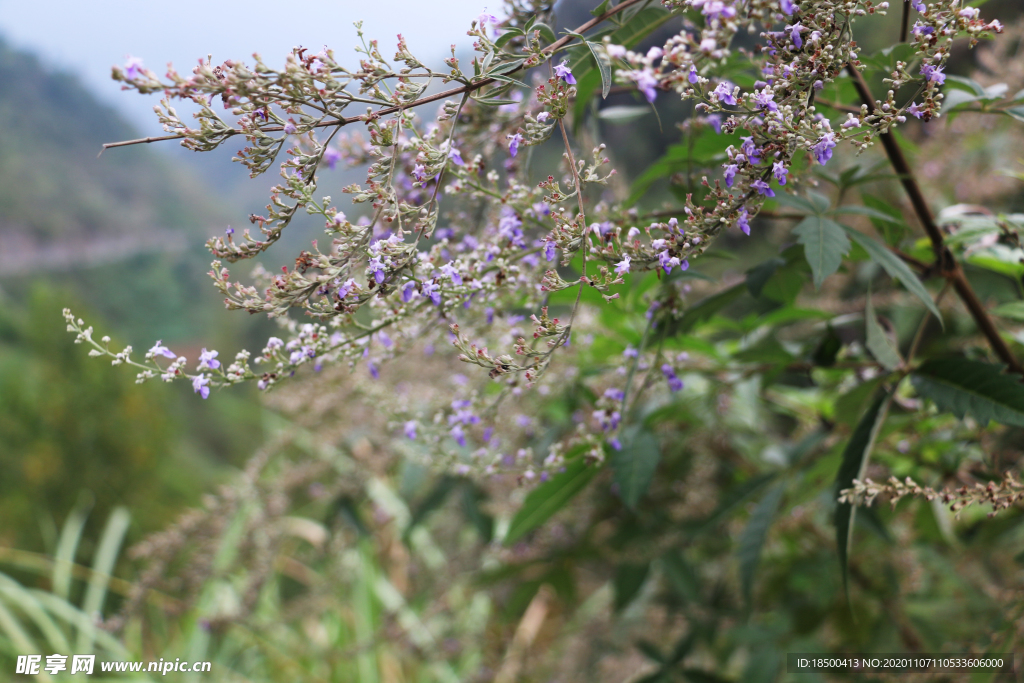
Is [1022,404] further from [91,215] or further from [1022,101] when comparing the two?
[91,215]

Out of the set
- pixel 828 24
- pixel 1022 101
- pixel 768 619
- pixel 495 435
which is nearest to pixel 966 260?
pixel 1022 101

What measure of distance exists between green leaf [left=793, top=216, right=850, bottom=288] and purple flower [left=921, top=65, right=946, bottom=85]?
8.1 inches

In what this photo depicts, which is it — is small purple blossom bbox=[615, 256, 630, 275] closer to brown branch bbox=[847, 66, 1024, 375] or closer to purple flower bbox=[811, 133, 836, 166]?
purple flower bbox=[811, 133, 836, 166]

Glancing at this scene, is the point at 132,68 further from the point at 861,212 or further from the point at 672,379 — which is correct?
the point at 861,212

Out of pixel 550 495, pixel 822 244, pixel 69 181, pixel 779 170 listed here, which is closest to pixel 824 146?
pixel 779 170

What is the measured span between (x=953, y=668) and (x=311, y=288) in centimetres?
129

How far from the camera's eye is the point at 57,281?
8.77 m

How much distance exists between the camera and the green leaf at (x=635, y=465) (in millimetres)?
1018

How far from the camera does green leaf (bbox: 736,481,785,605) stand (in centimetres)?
109

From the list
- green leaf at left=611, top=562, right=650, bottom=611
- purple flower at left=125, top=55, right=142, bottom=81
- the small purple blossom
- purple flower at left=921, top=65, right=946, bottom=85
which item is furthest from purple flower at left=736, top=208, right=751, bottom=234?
green leaf at left=611, top=562, right=650, bottom=611

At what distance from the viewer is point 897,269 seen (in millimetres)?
796

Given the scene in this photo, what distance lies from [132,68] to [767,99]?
0.64 meters

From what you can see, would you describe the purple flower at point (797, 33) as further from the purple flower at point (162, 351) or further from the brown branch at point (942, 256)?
the purple flower at point (162, 351)

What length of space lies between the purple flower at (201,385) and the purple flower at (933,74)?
2.94 feet
